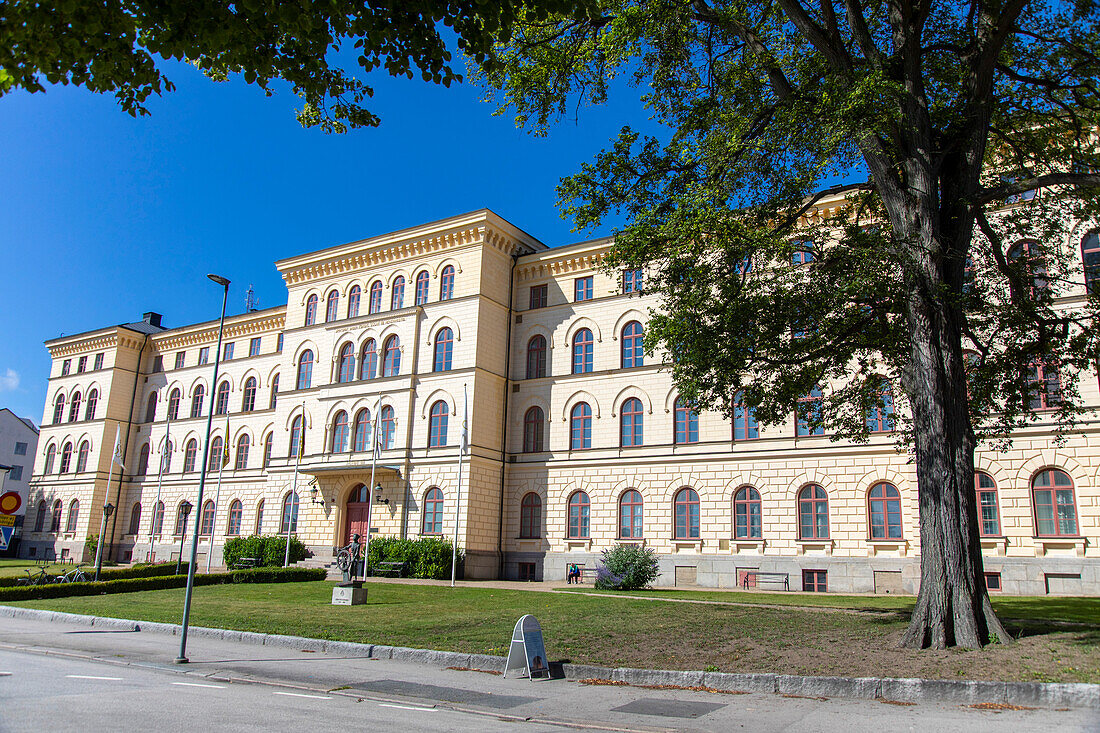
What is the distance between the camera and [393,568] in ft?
108

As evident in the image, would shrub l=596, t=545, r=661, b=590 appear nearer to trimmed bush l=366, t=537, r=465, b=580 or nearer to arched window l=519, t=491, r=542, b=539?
trimmed bush l=366, t=537, r=465, b=580

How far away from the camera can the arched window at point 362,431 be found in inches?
1489

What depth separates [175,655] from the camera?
44.3 ft

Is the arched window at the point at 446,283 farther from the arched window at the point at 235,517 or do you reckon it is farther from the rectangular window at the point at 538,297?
the arched window at the point at 235,517

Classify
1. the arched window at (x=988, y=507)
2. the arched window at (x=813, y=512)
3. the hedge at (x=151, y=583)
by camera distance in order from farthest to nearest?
the arched window at (x=813, y=512) → the arched window at (x=988, y=507) → the hedge at (x=151, y=583)

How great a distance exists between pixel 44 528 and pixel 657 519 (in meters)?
46.2

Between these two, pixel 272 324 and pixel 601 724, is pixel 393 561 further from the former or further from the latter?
pixel 601 724

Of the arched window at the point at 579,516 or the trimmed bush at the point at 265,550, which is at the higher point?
the arched window at the point at 579,516

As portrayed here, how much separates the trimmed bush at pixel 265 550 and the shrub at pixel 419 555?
194 inches

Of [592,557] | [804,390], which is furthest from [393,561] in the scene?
[804,390]

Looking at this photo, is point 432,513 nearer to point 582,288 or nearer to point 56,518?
point 582,288

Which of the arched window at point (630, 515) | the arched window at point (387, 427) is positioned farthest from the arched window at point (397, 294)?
the arched window at point (630, 515)

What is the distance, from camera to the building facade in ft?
85.7

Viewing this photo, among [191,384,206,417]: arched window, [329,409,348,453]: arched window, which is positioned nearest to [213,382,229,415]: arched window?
[191,384,206,417]: arched window
